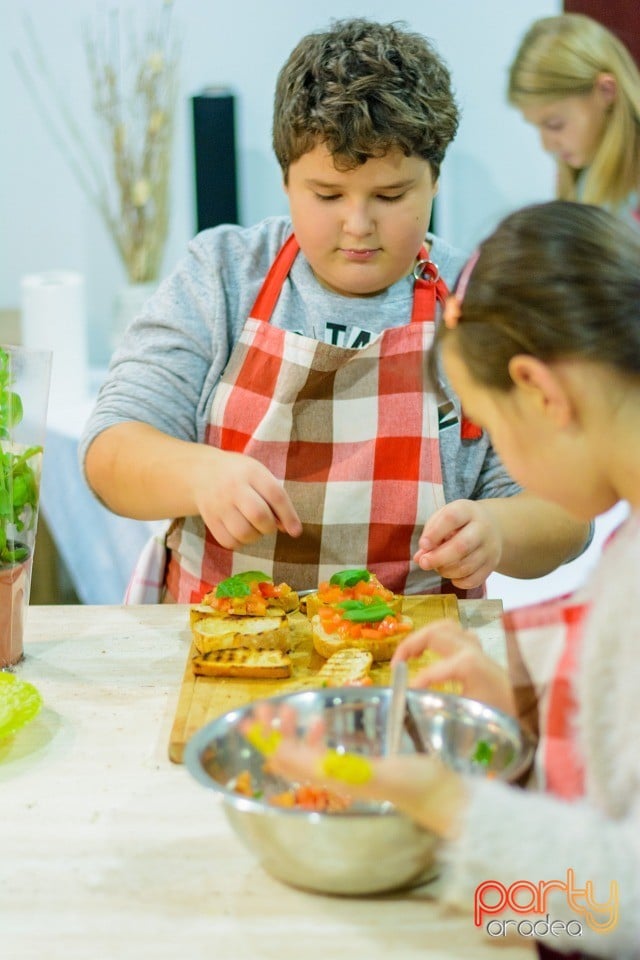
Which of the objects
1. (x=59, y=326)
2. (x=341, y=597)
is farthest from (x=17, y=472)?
(x=59, y=326)

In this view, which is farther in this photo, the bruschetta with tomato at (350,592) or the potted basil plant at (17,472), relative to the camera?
the bruschetta with tomato at (350,592)

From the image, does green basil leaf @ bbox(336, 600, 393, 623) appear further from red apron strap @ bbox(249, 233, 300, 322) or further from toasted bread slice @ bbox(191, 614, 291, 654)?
red apron strap @ bbox(249, 233, 300, 322)

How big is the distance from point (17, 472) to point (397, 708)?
0.58 m

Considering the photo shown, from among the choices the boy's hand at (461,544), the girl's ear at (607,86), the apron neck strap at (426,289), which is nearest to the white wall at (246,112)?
the girl's ear at (607,86)

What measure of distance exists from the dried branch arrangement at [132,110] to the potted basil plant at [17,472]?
77.6 inches

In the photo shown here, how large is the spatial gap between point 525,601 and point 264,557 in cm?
108

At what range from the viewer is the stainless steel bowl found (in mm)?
906

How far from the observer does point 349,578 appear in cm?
150

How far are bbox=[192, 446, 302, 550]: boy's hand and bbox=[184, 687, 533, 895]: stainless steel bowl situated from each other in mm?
372

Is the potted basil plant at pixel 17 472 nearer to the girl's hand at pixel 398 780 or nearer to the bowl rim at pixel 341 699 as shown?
the bowl rim at pixel 341 699

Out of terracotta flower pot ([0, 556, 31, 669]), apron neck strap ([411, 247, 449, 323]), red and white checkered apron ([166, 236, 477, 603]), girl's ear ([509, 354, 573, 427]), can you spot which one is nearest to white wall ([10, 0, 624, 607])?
apron neck strap ([411, 247, 449, 323])

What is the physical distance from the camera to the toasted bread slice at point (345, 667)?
1289mm

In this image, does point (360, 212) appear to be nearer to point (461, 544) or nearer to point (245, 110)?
point (461, 544)

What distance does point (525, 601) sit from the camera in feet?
8.63
